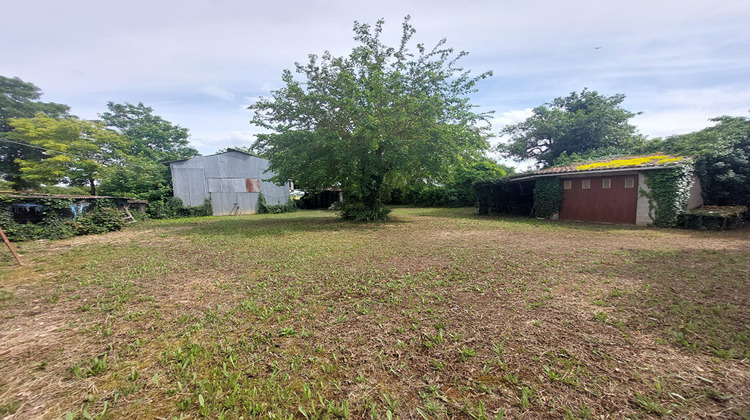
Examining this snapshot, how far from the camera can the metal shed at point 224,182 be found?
61.2 feet

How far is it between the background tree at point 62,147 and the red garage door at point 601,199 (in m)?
31.0

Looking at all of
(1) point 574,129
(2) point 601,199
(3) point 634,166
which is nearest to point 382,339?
(3) point 634,166

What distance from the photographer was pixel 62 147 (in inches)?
739

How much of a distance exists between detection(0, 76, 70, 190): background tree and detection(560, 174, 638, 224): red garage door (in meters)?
38.1

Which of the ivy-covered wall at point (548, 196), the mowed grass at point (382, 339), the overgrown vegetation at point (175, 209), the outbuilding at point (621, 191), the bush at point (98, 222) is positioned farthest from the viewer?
the overgrown vegetation at point (175, 209)

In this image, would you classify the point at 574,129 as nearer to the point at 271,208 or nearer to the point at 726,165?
the point at 726,165

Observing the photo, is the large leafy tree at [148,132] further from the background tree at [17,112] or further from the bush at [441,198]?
the bush at [441,198]

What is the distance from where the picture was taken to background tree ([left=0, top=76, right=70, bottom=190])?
22234mm

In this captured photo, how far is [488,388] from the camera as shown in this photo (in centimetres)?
198

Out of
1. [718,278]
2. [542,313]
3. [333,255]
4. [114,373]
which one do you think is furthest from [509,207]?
[114,373]

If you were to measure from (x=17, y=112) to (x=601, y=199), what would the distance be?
43829 mm

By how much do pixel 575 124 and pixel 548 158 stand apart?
4098 mm

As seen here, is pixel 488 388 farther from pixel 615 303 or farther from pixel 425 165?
pixel 425 165

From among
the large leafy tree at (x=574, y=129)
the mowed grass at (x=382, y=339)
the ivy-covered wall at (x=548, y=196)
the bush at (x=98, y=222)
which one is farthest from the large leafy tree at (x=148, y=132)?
the large leafy tree at (x=574, y=129)
